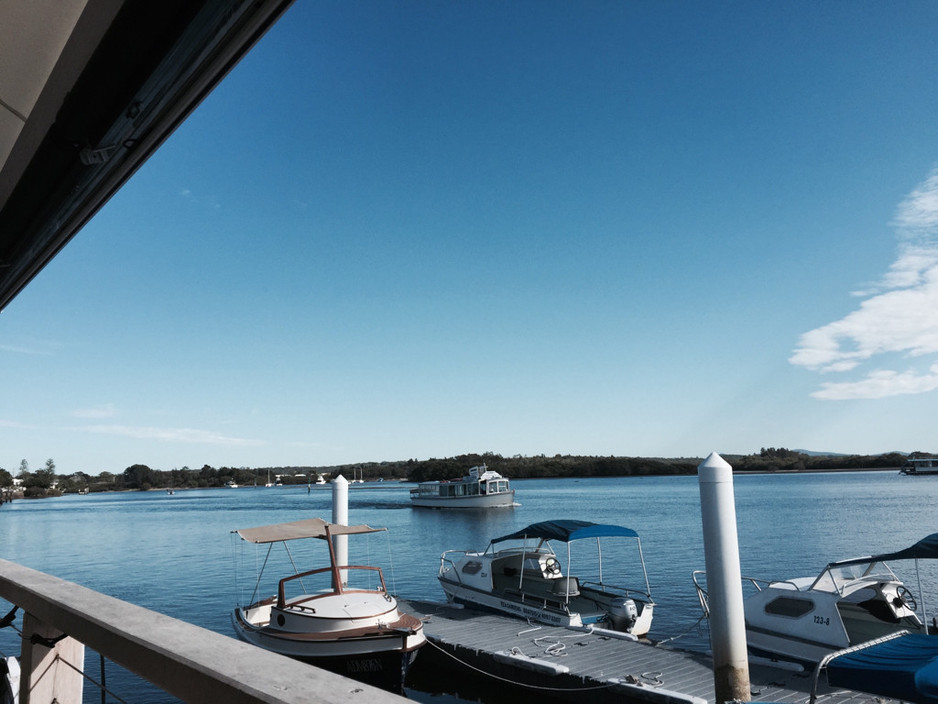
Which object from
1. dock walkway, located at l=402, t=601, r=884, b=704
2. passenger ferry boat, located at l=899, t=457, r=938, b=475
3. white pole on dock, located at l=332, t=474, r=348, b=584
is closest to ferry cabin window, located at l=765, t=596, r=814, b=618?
dock walkway, located at l=402, t=601, r=884, b=704

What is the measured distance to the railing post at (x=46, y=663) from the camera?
2.29 metres

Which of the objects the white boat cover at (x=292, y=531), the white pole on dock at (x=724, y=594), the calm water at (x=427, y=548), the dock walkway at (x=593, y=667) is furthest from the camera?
the calm water at (x=427, y=548)

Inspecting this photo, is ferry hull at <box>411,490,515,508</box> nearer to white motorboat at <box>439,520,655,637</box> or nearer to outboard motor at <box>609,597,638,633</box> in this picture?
white motorboat at <box>439,520,655,637</box>

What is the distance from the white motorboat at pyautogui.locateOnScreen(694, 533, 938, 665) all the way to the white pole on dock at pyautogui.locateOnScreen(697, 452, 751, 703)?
2.92 meters

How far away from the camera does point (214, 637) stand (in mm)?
1462

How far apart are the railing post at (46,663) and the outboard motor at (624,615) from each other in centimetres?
1529

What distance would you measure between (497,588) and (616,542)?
2565 centimetres

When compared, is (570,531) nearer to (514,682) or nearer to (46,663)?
(514,682)

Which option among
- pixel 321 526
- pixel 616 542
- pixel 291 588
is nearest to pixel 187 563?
pixel 291 588

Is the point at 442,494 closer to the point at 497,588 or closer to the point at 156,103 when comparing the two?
the point at 497,588

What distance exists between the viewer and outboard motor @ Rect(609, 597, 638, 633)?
51.8 ft

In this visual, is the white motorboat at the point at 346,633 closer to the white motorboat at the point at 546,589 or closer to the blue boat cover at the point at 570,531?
the white motorboat at the point at 546,589

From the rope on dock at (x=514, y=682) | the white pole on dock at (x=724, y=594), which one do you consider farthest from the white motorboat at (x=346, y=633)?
the white pole on dock at (x=724, y=594)

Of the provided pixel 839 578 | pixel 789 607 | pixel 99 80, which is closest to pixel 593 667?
pixel 789 607
